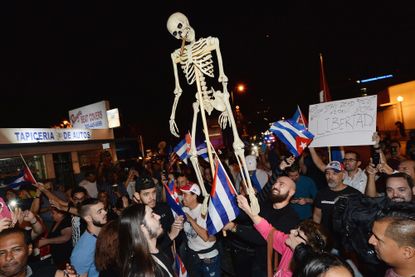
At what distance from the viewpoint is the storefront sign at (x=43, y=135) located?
48.6 ft

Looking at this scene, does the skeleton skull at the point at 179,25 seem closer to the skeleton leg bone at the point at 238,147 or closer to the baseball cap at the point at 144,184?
the skeleton leg bone at the point at 238,147

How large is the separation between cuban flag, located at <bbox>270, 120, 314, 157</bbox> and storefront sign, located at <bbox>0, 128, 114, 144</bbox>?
14685 mm

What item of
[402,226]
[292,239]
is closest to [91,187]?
[292,239]

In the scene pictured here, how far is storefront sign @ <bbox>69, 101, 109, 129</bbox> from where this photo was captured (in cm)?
2391

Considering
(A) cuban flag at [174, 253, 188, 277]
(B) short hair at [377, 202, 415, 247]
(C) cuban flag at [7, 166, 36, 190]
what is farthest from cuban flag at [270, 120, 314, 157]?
(C) cuban flag at [7, 166, 36, 190]

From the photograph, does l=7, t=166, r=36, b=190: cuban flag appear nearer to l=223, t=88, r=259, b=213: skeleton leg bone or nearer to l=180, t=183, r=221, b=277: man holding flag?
l=180, t=183, r=221, b=277: man holding flag

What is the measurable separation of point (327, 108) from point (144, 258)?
4.43 metres

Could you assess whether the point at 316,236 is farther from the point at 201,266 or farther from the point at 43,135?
the point at 43,135

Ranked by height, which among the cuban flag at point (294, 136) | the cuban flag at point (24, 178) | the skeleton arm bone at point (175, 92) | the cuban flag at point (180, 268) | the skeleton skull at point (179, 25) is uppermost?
the skeleton skull at point (179, 25)

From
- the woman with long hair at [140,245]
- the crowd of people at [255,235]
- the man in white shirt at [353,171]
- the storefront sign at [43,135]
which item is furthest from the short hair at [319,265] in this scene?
the storefront sign at [43,135]

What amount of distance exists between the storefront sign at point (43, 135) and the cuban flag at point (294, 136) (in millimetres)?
14685

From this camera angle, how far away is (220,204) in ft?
10.9

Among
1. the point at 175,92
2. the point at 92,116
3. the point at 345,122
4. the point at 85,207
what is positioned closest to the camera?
the point at 85,207

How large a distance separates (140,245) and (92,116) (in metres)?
24.2
